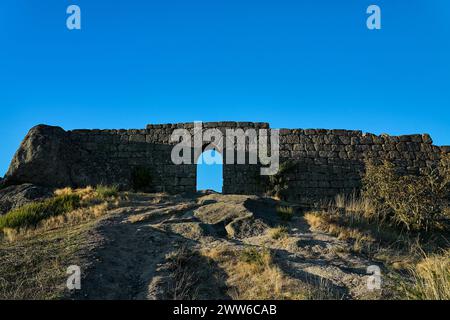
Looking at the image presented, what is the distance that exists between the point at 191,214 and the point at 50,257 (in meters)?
3.87

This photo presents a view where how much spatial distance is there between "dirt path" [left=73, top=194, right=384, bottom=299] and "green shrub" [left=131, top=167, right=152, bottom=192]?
11.4ft

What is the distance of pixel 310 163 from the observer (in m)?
16.7

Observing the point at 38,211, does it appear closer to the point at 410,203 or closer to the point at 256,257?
the point at 256,257

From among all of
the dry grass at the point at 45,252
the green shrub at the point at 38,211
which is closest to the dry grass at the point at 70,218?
the dry grass at the point at 45,252

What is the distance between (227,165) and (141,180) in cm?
296

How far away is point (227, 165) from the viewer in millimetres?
16359

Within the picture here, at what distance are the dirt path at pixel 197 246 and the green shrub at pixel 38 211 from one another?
148 centimetres

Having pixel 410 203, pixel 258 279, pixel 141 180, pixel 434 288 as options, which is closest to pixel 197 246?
pixel 258 279

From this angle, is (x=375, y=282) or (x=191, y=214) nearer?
(x=375, y=282)

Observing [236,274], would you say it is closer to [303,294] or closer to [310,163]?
[303,294]

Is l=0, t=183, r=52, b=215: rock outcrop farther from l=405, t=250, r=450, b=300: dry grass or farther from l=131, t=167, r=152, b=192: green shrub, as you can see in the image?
l=405, t=250, r=450, b=300: dry grass

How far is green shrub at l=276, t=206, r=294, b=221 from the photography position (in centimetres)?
1123

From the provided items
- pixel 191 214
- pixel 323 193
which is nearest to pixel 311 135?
pixel 323 193

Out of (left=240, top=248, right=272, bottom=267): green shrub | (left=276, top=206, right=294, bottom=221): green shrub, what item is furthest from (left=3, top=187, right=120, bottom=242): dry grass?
(left=240, top=248, right=272, bottom=267): green shrub
